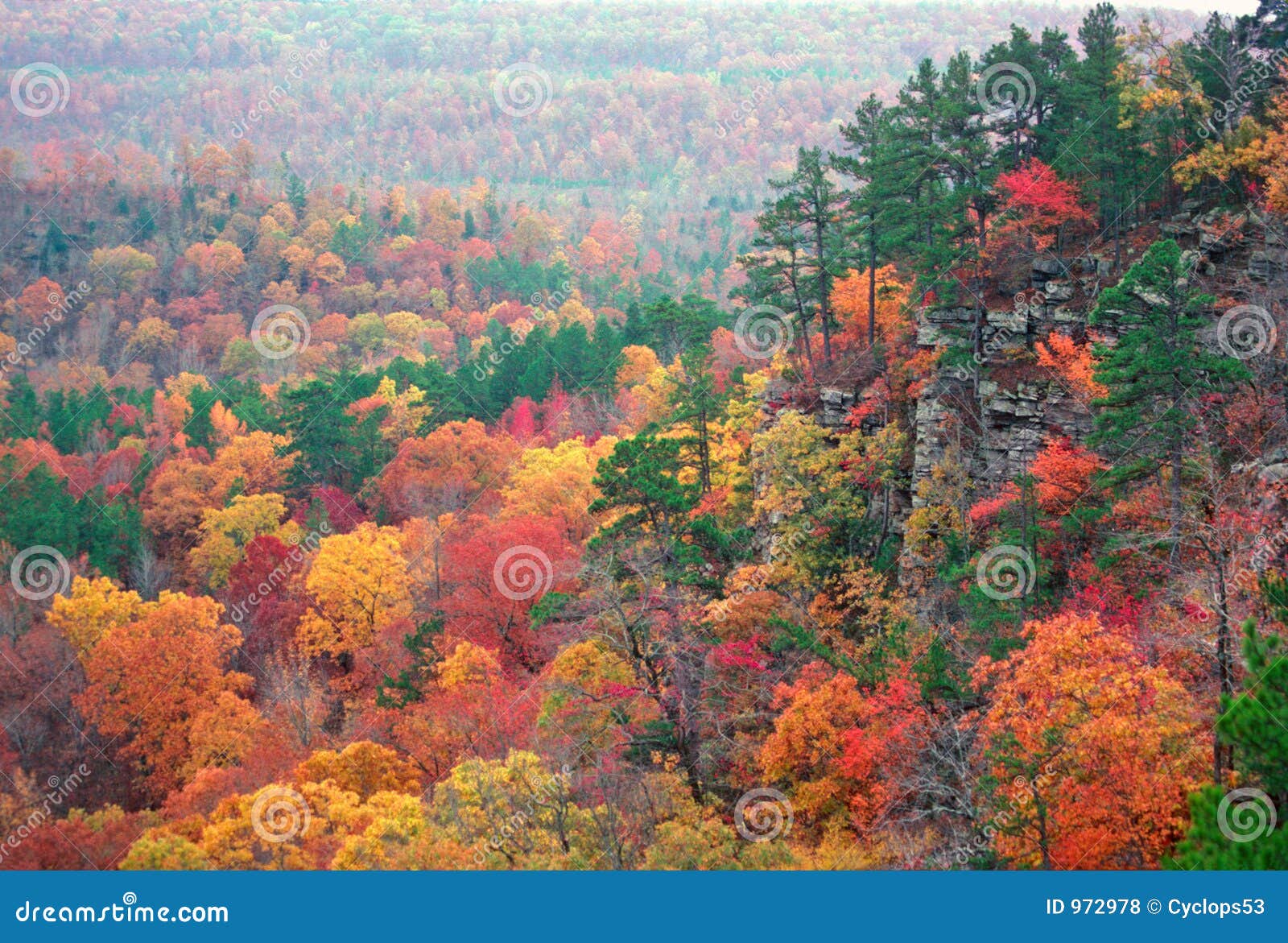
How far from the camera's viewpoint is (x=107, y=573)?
61344 millimetres

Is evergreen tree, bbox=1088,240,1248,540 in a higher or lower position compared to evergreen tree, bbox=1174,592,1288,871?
higher

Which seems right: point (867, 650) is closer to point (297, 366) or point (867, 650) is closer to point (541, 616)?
point (541, 616)

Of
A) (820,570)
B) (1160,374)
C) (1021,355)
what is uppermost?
(1160,374)

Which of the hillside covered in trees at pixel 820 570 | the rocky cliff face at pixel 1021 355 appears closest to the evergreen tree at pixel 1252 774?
the hillside covered in trees at pixel 820 570

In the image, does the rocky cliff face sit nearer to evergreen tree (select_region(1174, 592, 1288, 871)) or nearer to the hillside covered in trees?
the hillside covered in trees

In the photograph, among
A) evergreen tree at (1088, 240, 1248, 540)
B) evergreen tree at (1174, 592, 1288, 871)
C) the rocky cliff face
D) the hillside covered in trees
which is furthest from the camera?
the rocky cliff face

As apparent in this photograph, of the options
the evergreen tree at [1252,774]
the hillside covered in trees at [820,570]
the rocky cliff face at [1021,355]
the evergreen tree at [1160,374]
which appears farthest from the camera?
the rocky cliff face at [1021,355]

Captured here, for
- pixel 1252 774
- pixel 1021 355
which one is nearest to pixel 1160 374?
pixel 1252 774

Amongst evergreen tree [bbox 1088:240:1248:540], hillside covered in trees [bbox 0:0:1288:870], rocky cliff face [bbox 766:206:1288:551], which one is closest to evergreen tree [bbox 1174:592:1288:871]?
hillside covered in trees [bbox 0:0:1288:870]

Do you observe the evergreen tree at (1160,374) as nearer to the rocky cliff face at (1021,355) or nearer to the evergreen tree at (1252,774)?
the rocky cliff face at (1021,355)

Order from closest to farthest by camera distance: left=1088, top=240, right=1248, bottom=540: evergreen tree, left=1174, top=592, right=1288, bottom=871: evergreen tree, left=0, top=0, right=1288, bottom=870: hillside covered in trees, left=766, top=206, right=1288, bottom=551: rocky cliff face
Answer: left=1174, top=592, right=1288, bottom=871: evergreen tree
left=0, top=0, right=1288, bottom=870: hillside covered in trees
left=1088, top=240, right=1248, bottom=540: evergreen tree
left=766, top=206, right=1288, bottom=551: rocky cliff face

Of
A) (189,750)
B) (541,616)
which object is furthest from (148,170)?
(541,616)

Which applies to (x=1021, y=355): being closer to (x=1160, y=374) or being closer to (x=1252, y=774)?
(x=1160, y=374)

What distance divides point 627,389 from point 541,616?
151ft
